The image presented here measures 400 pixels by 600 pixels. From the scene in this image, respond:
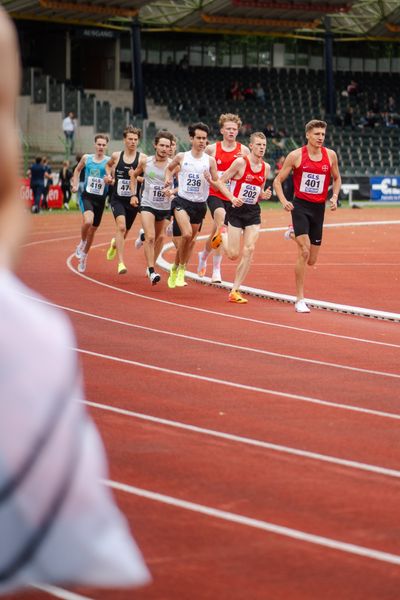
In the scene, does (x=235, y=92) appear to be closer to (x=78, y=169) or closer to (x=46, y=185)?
(x=46, y=185)

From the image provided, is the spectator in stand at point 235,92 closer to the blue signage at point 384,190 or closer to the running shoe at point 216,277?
the blue signage at point 384,190

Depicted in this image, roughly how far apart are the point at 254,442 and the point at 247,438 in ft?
0.38

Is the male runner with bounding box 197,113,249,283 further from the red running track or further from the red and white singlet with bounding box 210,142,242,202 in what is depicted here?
the red running track

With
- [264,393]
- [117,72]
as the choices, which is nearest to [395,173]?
[117,72]

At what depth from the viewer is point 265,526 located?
6.28 meters

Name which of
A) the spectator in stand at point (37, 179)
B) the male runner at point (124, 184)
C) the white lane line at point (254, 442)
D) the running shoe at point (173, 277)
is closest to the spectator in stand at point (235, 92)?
the spectator in stand at point (37, 179)

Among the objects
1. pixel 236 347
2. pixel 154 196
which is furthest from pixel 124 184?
pixel 236 347

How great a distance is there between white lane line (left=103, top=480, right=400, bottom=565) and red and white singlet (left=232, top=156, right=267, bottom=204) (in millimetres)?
10579

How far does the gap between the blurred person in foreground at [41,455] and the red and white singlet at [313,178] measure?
15.0 metres

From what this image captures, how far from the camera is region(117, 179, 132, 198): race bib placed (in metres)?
20.2

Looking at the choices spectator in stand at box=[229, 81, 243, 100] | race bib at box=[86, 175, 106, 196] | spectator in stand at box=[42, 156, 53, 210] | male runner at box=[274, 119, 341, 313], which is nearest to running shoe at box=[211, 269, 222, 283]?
race bib at box=[86, 175, 106, 196]

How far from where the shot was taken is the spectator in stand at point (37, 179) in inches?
1532

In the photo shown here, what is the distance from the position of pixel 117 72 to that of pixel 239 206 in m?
45.6

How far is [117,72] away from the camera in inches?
2427
